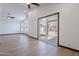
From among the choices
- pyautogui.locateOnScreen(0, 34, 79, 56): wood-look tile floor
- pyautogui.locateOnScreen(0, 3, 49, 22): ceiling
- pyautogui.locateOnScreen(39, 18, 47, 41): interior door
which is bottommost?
pyautogui.locateOnScreen(0, 34, 79, 56): wood-look tile floor

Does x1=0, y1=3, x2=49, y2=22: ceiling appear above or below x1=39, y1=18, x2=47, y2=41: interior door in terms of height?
above

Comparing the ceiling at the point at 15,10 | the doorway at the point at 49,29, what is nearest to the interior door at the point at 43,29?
the doorway at the point at 49,29

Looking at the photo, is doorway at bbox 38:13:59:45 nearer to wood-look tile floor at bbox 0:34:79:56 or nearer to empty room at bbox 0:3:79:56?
empty room at bbox 0:3:79:56

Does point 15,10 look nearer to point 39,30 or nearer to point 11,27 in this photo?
point 11,27

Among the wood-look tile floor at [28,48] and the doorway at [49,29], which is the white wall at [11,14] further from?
the doorway at [49,29]

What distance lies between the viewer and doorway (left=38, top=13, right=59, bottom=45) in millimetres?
2830

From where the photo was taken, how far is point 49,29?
9.15ft

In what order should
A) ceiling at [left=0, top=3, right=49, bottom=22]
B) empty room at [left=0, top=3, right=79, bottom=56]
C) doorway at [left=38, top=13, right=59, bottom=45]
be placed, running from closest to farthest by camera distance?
ceiling at [left=0, top=3, right=49, bottom=22]
empty room at [left=0, top=3, right=79, bottom=56]
doorway at [left=38, top=13, right=59, bottom=45]

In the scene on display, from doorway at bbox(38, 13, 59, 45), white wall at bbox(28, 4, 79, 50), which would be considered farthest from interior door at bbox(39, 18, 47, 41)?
white wall at bbox(28, 4, 79, 50)

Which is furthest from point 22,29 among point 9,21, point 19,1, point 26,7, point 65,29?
point 65,29

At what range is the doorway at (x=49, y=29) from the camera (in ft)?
9.29

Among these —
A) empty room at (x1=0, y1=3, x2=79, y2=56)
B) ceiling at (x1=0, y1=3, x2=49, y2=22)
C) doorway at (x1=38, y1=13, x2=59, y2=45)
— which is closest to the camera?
ceiling at (x1=0, y1=3, x2=49, y2=22)

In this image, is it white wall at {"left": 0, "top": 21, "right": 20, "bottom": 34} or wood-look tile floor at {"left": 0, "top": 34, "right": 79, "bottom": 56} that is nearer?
white wall at {"left": 0, "top": 21, "right": 20, "bottom": 34}

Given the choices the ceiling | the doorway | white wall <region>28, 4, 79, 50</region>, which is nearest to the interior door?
the doorway
